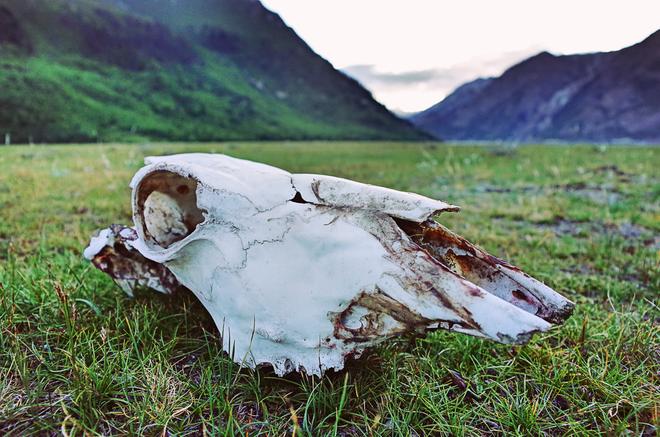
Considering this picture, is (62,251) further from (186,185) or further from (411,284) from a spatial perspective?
(411,284)

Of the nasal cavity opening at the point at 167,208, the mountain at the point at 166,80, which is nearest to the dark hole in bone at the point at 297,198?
the nasal cavity opening at the point at 167,208

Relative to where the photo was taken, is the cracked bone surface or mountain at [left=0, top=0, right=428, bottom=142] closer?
the cracked bone surface

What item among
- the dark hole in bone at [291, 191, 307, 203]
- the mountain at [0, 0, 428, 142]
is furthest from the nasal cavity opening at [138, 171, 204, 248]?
the mountain at [0, 0, 428, 142]

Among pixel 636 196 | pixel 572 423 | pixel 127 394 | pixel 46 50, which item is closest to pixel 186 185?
pixel 127 394

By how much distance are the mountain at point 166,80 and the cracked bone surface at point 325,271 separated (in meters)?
27.3

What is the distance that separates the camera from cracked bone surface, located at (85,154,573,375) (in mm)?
1699

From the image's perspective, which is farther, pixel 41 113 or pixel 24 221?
pixel 41 113

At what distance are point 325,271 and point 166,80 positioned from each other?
347 feet

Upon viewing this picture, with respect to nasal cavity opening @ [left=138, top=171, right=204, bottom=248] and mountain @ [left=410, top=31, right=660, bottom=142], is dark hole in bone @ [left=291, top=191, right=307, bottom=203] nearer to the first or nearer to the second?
nasal cavity opening @ [left=138, top=171, right=204, bottom=248]

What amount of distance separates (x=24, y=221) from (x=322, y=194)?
4.98 metres

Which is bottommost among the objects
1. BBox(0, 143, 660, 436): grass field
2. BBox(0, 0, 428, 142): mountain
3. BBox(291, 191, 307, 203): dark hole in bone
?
BBox(0, 143, 660, 436): grass field

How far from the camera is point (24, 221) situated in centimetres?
521

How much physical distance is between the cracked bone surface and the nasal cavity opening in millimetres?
76

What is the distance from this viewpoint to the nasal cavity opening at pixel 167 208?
2.32 m
